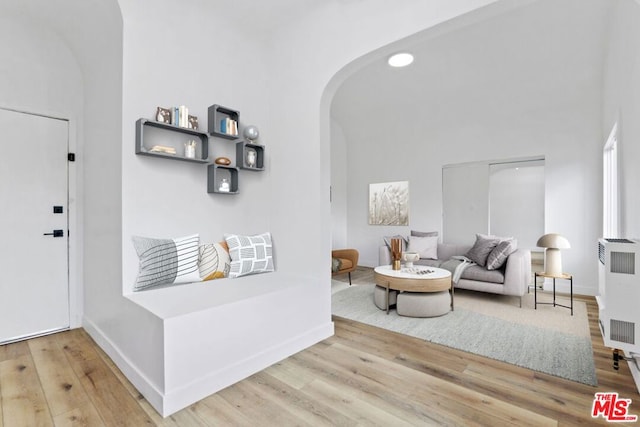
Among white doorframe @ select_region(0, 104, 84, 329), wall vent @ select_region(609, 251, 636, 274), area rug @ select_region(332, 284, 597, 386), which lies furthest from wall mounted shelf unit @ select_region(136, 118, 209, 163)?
wall vent @ select_region(609, 251, 636, 274)

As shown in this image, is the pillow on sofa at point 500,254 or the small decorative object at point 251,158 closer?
the small decorative object at point 251,158

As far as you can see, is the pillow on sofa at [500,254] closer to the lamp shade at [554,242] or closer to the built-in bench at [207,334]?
the lamp shade at [554,242]

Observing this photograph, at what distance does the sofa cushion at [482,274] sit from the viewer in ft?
13.0

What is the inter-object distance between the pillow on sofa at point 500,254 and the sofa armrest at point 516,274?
81 millimetres

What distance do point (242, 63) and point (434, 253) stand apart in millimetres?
3933

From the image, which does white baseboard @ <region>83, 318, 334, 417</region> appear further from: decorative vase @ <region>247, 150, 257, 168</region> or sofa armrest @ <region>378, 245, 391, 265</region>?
sofa armrest @ <region>378, 245, 391, 265</region>

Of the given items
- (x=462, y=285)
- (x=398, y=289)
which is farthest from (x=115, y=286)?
(x=462, y=285)

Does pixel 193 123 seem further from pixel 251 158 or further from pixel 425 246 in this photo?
pixel 425 246

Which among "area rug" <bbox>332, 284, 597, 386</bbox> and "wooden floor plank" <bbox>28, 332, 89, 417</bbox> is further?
"area rug" <bbox>332, 284, 597, 386</bbox>

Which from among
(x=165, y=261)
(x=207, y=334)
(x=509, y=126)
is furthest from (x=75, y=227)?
(x=509, y=126)

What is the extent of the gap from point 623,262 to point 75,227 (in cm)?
451

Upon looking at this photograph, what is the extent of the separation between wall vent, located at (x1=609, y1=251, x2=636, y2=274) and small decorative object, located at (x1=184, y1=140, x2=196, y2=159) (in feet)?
10.3

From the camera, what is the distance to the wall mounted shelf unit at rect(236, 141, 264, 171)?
3.04m

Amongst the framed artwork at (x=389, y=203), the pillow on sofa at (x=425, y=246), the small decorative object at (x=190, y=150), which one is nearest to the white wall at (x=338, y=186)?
the framed artwork at (x=389, y=203)
